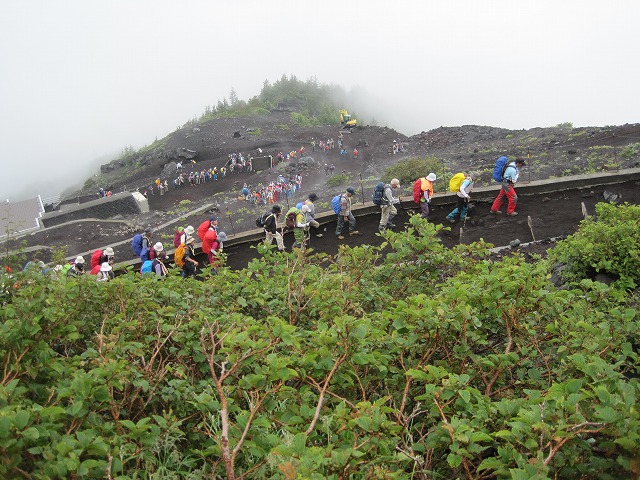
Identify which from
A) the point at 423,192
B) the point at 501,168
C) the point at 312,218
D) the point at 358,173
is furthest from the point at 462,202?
the point at 358,173

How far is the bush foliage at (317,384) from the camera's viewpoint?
2660 mm

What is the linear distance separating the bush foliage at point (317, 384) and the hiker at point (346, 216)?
659 centimetres

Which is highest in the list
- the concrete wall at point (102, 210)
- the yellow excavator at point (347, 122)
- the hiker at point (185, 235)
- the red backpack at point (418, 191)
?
the yellow excavator at point (347, 122)

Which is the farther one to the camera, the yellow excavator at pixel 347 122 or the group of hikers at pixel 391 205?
the yellow excavator at pixel 347 122

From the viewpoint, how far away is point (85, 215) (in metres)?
33.3

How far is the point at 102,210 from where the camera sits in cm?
3331

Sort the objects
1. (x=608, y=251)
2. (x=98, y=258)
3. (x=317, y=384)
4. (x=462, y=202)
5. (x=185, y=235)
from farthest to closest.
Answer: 1. (x=462, y=202)
2. (x=185, y=235)
3. (x=98, y=258)
4. (x=608, y=251)
5. (x=317, y=384)

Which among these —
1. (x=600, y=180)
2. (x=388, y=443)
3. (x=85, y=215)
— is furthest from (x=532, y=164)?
(x=85, y=215)

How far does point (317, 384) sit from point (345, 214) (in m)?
8.77

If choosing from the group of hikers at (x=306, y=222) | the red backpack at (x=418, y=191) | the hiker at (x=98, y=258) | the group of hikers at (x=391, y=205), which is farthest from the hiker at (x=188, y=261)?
the red backpack at (x=418, y=191)

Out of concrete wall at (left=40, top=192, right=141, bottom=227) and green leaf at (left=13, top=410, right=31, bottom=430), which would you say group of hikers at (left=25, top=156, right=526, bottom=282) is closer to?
green leaf at (left=13, top=410, right=31, bottom=430)

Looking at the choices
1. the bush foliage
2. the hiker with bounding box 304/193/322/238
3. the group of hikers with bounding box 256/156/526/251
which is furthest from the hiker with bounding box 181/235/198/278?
the bush foliage

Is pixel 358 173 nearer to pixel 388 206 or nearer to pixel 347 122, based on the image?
pixel 347 122

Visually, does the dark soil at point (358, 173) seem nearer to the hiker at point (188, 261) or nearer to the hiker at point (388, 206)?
the hiker at point (388, 206)
